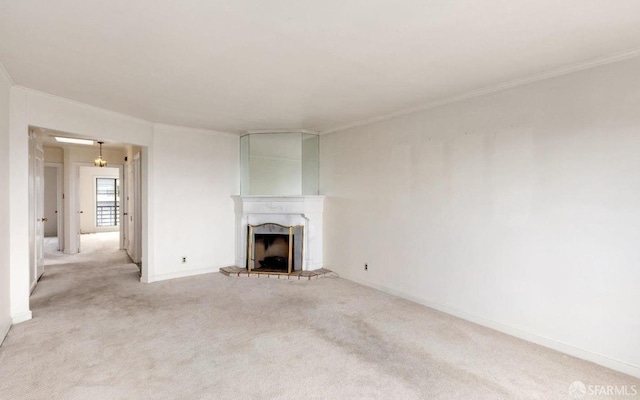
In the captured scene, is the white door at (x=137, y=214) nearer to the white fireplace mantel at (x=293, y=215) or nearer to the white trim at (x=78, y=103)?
the white trim at (x=78, y=103)

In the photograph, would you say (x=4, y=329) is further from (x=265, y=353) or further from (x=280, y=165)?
(x=280, y=165)

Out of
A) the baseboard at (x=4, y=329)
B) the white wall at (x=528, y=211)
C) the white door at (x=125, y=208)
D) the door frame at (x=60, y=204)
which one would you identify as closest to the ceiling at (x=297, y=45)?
the white wall at (x=528, y=211)

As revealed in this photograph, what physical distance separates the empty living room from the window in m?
6.66

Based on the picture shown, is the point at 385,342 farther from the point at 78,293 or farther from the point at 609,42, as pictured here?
the point at 78,293

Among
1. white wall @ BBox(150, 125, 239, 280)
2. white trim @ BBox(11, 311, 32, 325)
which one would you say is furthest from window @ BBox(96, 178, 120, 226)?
white trim @ BBox(11, 311, 32, 325)

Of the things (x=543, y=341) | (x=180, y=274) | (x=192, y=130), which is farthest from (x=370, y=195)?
(x=180, y=274)

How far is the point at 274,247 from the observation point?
5.48 metres

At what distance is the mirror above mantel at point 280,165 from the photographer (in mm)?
5391

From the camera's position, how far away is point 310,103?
3.75 metres

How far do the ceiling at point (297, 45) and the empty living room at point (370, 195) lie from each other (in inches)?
0.8

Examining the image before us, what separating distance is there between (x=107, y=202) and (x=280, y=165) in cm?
841

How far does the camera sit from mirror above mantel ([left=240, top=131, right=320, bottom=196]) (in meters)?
5.39

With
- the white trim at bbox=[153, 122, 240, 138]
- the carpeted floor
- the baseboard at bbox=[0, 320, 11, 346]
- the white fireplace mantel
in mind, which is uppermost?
the white trim at bbox=[153, 122, 240, 138]

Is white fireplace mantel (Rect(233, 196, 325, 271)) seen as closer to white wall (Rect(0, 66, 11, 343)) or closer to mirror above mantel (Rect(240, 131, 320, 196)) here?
mirror above mantel (Rect(240, 131, 320, 196))
